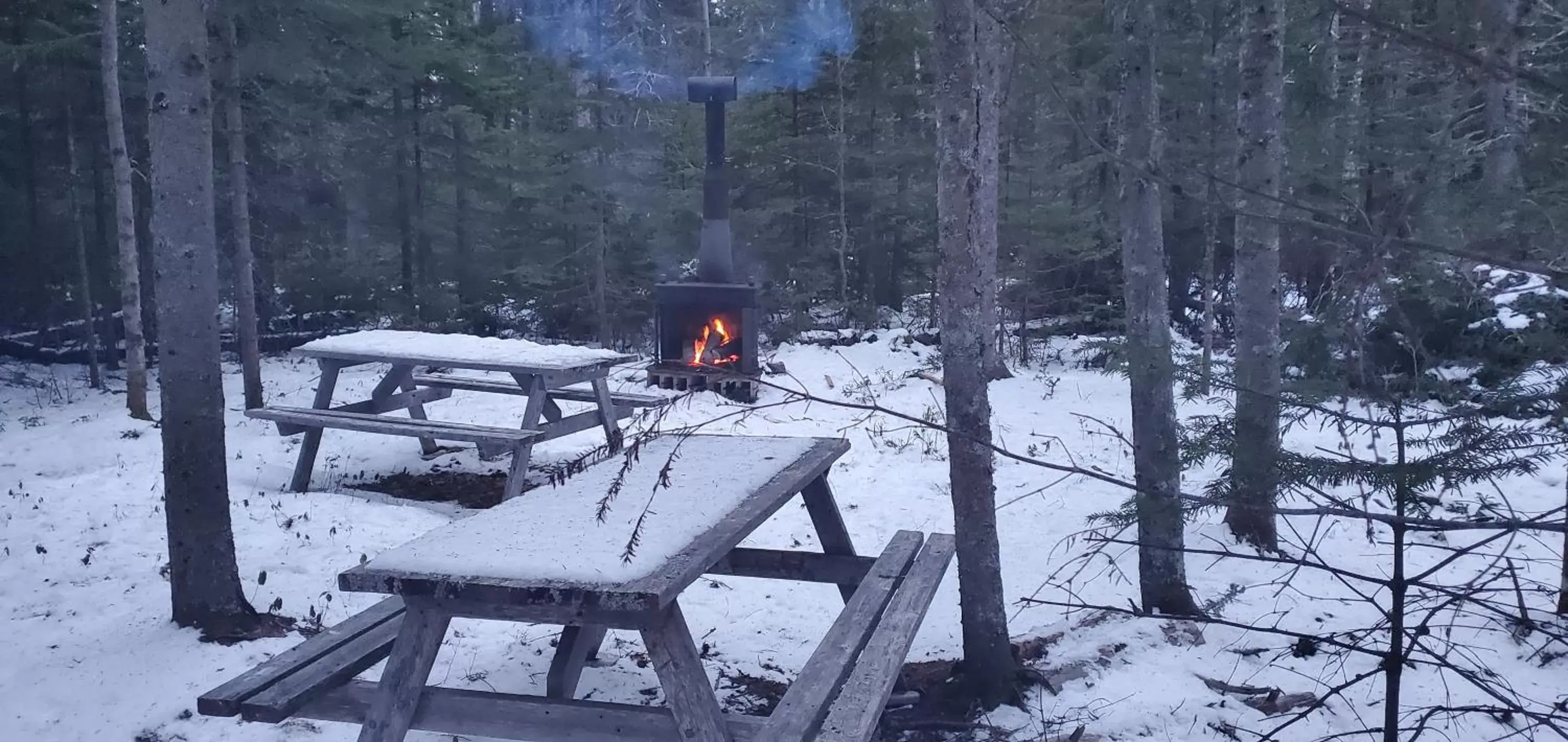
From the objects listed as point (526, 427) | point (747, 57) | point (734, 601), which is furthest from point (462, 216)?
point (734, 601)

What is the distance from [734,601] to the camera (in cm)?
586

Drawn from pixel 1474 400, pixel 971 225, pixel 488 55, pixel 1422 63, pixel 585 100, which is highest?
pixel 488 55

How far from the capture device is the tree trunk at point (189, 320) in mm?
4434

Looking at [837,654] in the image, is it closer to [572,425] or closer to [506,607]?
[506,607]

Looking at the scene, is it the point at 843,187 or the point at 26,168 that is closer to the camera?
the point at 26,168

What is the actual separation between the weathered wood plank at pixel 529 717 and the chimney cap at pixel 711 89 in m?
9.31

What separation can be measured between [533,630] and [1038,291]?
1203 centimetres

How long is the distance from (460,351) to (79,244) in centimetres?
861

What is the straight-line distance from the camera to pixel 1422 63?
229 cm

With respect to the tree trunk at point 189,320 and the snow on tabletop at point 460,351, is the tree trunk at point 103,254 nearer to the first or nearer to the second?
the snow on tabletop at point 460,351

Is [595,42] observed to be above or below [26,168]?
above

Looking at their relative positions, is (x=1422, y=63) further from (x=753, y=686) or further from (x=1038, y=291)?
(x=1038, y=291)

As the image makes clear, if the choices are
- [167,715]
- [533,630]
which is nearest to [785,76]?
[533,630]

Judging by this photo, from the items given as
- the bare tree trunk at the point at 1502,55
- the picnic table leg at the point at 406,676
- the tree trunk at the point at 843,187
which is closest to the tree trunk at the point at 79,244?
the tree trunk at the point at 843,187
